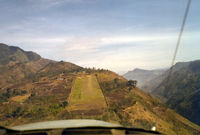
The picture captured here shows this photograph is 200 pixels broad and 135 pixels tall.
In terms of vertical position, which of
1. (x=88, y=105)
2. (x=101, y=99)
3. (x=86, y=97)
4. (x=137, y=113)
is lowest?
(x=137, y=113)

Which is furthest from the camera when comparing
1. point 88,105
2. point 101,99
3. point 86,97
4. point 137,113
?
point 86,97

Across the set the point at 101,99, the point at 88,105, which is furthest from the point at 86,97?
the point at 88,105

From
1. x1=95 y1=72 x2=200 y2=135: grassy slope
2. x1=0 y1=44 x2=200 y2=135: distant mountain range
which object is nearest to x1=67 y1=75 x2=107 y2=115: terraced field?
x1=0 y1=44 x2=200 y2=135: distant mountain range

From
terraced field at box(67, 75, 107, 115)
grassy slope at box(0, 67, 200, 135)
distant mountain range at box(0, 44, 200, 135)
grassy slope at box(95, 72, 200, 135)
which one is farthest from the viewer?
terraced field at box(67, 75, 107, 115)

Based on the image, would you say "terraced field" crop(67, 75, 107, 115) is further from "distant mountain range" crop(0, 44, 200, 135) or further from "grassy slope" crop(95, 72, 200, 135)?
"grassy slope" crop(95, 72, 200, 135)

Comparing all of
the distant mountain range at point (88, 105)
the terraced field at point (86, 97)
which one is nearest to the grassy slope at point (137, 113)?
the distant mountain range at point (88, 105)

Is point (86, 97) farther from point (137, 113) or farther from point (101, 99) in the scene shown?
point (137, 113)

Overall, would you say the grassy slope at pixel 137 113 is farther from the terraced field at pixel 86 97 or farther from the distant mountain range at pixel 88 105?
the terraced field at pixel 86 97

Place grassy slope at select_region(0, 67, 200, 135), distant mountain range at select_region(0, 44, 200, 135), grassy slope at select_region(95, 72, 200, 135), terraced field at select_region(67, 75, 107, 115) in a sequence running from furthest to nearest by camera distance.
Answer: terraced field at select_region(67, 75, 107, 115), distant mountain range at select_region(0, 44, 200, 135), grassy slope at select_region(0, 67, 200, 135), grassy slope at select_region(95, 72, 200, 135)

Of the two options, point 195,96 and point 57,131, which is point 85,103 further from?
point 195,96

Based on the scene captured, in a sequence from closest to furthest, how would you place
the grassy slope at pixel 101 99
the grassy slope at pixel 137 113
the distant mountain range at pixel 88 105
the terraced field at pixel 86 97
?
1. the grassy slope at pixel 137 113
2. the grassy slope at pixel 101 99
3. the distant mountain range at pixel 88 105
4. the terraced field at pixel 86 97
